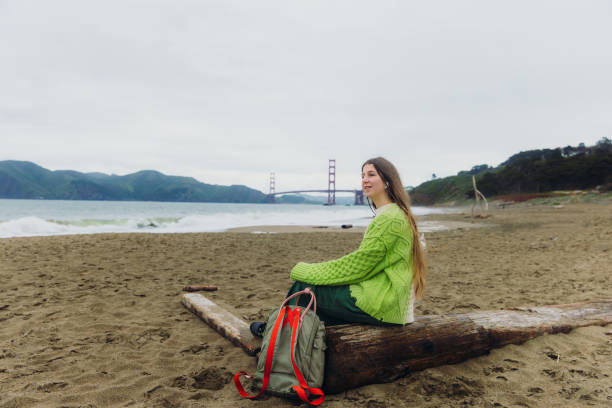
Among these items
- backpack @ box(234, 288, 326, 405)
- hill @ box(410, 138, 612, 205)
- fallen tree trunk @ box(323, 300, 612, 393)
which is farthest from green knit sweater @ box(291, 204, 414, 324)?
hill @ box(410, 138, 612, 205)

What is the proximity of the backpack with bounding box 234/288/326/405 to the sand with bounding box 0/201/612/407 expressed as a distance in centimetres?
12

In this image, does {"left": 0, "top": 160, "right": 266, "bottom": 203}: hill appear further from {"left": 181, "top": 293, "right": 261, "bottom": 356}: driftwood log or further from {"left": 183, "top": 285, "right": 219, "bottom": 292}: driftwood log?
{"left": 181, "top": 293, "right": 261, "bottom": 356}: driftwood log

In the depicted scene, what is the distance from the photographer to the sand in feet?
7.02

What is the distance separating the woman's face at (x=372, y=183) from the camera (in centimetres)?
238

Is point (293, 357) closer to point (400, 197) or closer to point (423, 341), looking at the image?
point (423, 341)

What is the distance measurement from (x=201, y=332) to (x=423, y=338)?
6.69 feet

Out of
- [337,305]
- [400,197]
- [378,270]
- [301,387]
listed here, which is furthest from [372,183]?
[301,387]

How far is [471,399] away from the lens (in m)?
2.09

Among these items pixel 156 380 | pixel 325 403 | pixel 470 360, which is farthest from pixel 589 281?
pixel 156 380

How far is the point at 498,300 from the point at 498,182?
48846 mm

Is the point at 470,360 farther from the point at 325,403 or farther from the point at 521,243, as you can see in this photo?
the point at 521,243

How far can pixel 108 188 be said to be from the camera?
11494 cm

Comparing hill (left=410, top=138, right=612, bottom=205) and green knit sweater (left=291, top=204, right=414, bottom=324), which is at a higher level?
hill (left=410, top=138, right=612, bottom=205)

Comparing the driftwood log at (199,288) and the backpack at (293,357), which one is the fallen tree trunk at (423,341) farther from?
the driftwood log at (199,288)
